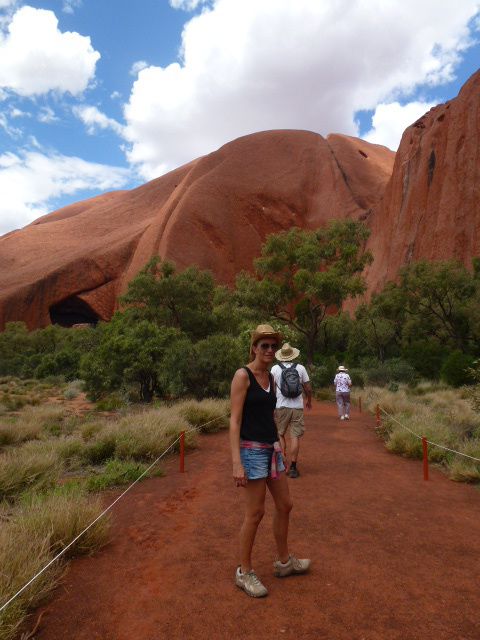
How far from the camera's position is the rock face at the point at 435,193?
1251 inches

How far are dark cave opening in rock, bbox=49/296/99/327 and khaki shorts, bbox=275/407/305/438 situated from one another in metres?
52.2

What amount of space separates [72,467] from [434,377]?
2079 cm

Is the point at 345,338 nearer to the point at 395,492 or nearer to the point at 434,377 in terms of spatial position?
the point at 434,377

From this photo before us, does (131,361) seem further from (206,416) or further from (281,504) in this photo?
(281,504)

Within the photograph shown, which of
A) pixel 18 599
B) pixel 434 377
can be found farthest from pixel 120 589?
pixel 434 377

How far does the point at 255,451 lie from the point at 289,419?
3.39 m

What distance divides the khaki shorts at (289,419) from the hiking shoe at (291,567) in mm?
2953

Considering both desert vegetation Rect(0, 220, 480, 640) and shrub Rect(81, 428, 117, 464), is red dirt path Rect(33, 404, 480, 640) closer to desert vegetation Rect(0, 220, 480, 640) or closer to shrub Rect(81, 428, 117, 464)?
desert vegetation Rect(0, 220, 480, 640)

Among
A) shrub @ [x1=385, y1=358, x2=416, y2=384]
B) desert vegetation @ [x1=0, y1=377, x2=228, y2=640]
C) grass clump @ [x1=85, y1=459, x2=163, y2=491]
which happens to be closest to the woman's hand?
desert vegetation @ [x1=0, y1=377, x2=228, y2=640]

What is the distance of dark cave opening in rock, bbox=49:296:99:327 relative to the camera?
183 ft

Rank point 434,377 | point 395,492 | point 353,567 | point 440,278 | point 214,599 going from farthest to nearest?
A: point 440,278, point 434,377, point 395,492, point 353,567, point 214,599

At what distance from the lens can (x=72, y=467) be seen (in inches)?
288

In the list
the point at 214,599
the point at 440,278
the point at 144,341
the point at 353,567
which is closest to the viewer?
the point at 214,599

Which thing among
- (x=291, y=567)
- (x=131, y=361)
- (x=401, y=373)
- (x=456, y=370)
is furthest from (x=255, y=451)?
(x=401, y=373)
